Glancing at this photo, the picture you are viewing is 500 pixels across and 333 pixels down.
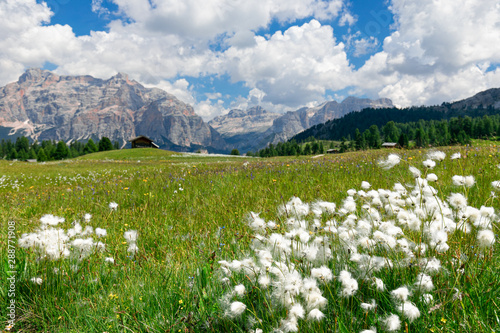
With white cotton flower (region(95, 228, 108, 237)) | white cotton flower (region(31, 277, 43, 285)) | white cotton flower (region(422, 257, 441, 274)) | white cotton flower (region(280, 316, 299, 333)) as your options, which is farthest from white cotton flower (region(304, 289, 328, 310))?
white cotton flower (region(95, 228, 108, 237))

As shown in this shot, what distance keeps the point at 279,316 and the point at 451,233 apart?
1.93 meters

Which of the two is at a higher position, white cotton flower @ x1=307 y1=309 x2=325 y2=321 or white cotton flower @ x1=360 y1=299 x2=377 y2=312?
white cotton flower @ x1=307 y1=309 x2=325 y2=321

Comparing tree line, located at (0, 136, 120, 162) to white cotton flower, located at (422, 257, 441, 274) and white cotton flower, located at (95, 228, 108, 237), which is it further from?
white cotton flower, located at (422, 257, 441, 274)

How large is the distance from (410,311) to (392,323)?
0.15 meters

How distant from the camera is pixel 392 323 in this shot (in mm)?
1504

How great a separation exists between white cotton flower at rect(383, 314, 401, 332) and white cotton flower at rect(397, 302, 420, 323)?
6 cm

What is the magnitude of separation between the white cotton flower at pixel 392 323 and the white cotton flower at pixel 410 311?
0.20ft

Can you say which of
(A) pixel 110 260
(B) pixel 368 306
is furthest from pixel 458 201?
(A) pixel 110 260

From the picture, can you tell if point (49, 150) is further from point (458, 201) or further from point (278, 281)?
point (458, 201)

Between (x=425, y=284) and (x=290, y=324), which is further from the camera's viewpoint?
(x=425, y=284)

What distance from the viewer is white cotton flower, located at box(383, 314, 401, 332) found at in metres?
1.48

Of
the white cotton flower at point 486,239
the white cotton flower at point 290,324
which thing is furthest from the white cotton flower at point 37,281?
the white cotton flower at point 486,239

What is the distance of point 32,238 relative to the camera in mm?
2900

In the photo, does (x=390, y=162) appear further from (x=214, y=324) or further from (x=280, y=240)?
(x=214, y=324)
